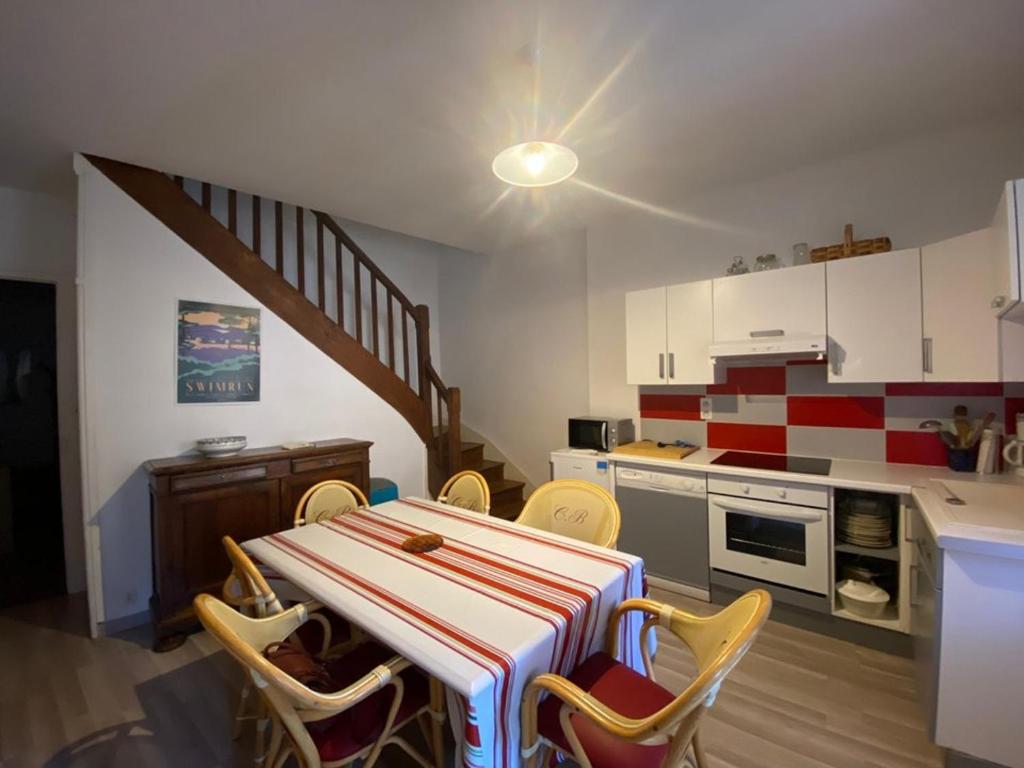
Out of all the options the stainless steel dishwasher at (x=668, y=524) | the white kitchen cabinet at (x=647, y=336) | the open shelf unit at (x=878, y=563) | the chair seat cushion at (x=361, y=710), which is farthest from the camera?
the white kitchen cabinet at (x=647, y=336)

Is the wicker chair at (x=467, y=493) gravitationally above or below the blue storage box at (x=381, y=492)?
above

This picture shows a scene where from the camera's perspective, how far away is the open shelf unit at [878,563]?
2.08 meters

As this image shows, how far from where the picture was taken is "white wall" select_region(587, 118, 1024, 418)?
2.26m

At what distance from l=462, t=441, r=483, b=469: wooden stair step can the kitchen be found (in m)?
1.23

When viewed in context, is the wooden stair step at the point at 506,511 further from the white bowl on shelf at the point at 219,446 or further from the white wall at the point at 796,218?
the white bowl on shelf at the point at 219,446

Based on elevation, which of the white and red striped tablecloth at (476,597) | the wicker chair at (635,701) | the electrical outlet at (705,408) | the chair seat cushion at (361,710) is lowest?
the chair seat cushion at (361,710)

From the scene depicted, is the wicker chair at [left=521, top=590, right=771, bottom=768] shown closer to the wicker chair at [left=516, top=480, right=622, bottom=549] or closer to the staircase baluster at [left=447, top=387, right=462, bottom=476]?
the wicker chair at [left=516, top=480, right=622, bottom=549]

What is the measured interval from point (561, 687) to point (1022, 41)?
2.73 m

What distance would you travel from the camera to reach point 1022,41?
1.64 meters

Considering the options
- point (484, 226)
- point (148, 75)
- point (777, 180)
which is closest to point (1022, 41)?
point (777, 180)

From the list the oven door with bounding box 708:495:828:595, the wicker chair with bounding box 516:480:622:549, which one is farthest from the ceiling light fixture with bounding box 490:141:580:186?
the oven door with bounding box 708:495:828:595

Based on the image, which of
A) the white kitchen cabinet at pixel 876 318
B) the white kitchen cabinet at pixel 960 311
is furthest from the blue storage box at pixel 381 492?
the white kitchen cabinet at pixel 960 311

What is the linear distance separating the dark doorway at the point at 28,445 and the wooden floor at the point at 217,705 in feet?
2.24

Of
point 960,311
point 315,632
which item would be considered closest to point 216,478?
point 315,632
